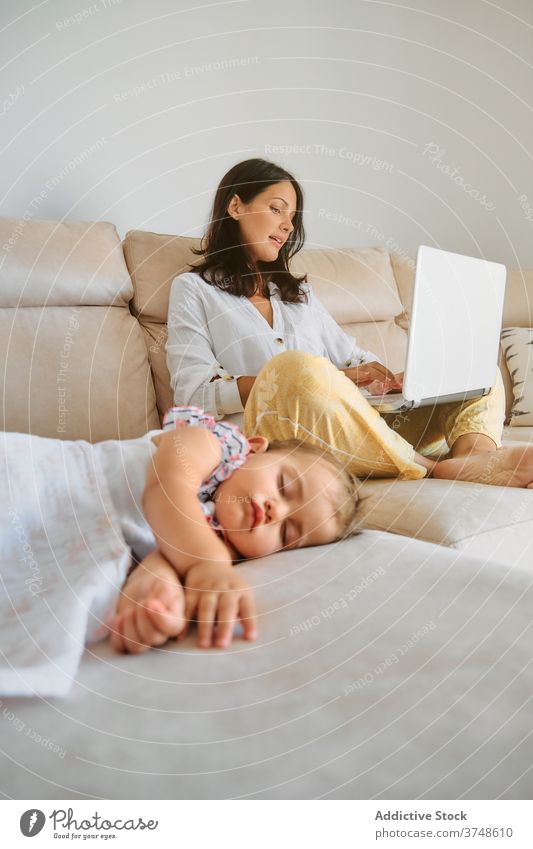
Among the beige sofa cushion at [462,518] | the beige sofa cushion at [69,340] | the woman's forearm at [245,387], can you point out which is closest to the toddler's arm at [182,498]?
the beige sofa cushion at [462,518]

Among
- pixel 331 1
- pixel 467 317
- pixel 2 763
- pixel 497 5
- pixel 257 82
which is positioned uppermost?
pixel 497 5

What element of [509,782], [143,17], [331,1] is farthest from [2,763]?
[331,1]

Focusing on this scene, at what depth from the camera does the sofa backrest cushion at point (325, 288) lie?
3.52 feet

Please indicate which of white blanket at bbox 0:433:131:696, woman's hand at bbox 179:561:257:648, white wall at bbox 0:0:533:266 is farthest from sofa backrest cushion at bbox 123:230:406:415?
woman's hand at bbox 179:561:257:648

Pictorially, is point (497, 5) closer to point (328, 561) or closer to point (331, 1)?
point (331, 1)

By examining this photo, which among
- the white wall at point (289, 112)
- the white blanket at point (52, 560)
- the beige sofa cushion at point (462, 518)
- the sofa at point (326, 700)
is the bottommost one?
the beige sofa cushion at point (462, 518)

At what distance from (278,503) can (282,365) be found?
288 mm

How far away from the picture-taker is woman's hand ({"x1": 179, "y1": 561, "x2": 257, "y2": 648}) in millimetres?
352

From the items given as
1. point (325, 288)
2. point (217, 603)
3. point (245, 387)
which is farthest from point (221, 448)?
point (325, 288)

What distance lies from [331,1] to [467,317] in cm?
72

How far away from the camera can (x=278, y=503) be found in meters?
0.48

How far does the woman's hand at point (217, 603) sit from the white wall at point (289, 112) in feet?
2.78

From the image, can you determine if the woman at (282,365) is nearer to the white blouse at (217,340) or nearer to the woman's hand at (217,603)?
the white blouse at (217,340)

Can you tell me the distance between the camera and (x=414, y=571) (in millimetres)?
443
